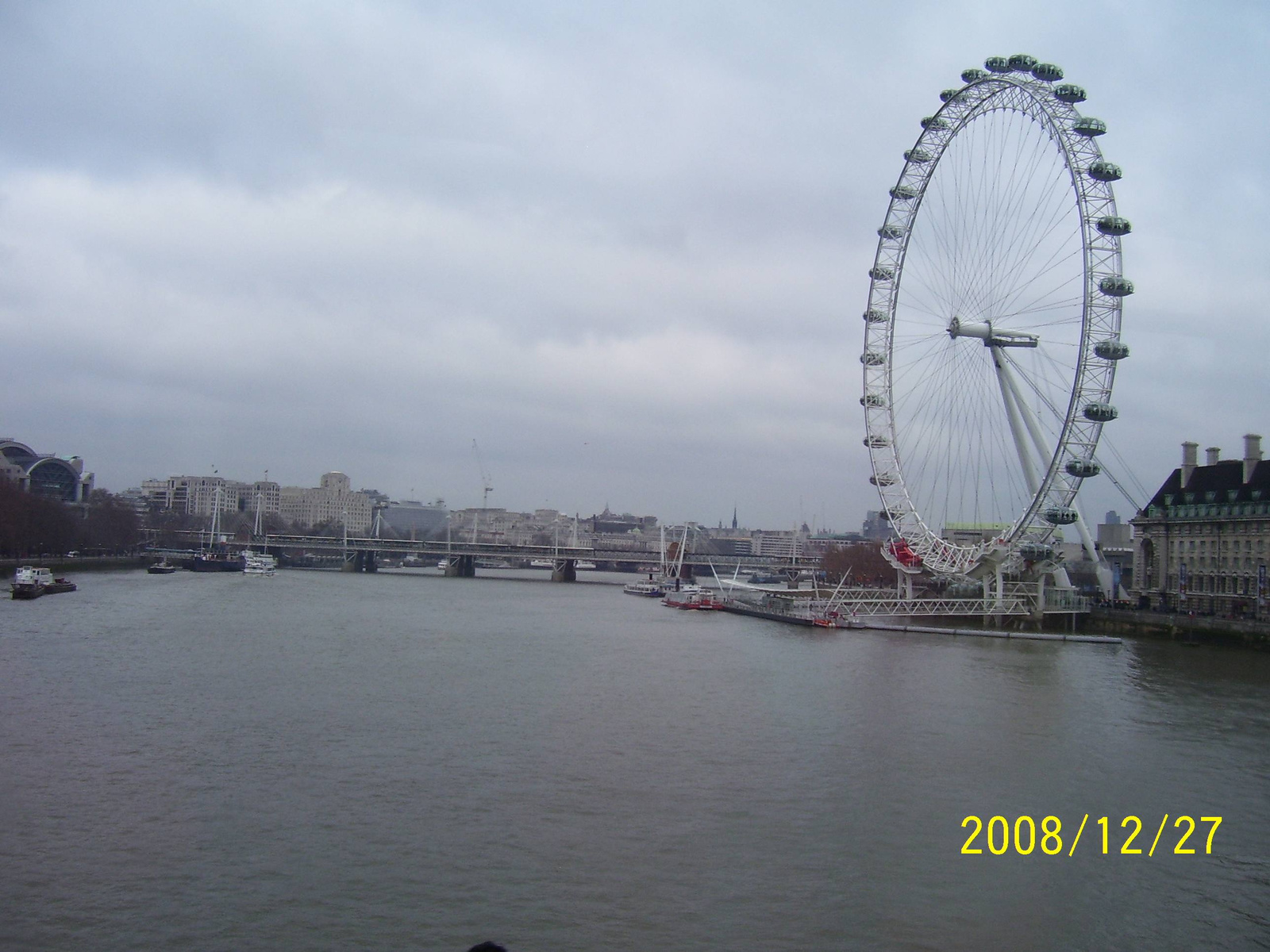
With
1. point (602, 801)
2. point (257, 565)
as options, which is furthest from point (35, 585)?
point (602, 801)

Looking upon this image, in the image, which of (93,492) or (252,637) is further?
(93,492)

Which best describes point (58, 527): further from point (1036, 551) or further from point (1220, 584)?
point (1220, 584)

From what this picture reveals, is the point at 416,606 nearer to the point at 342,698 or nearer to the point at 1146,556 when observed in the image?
the point at 342,698

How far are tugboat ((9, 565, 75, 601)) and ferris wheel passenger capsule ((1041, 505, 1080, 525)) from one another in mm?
29285

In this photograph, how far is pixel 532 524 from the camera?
169 metres

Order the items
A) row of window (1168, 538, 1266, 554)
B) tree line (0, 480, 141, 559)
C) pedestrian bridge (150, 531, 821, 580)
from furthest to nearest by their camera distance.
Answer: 1. pedestrian bridge (150, 531, 821, 580)
2. tree line (0, 480, 141, 559)
3. row of window (1168, 538, 1266, 554)

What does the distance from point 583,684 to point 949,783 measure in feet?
26.1

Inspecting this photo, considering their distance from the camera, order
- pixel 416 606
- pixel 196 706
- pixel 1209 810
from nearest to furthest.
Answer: pixel 1209 810 < pixel 196 706 < pixel 416 606

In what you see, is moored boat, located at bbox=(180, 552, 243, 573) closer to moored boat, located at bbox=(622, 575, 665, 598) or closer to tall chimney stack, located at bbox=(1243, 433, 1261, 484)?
moored boat, located at bbox=(622, 575, 665, 598)

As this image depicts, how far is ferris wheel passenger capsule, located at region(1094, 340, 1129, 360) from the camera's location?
25.2m

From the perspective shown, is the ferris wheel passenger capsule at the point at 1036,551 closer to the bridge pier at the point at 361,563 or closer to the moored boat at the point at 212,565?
the moored boat at the point at 212,565

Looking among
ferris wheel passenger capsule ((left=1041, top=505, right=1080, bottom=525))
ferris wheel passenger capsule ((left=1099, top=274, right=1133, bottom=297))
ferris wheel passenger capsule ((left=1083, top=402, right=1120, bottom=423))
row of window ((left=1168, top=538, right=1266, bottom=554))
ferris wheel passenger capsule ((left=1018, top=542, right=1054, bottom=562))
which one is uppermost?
ferris wheel passenger capsule ((left=1099, top=274, right=1133, bottom=297))

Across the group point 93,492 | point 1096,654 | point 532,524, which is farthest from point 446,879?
point 532,524

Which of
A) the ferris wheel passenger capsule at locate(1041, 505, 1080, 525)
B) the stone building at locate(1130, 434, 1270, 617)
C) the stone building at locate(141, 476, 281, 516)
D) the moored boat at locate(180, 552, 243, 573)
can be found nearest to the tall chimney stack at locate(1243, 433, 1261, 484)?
the stone building at locate(1130, 434, 1270, 617)
